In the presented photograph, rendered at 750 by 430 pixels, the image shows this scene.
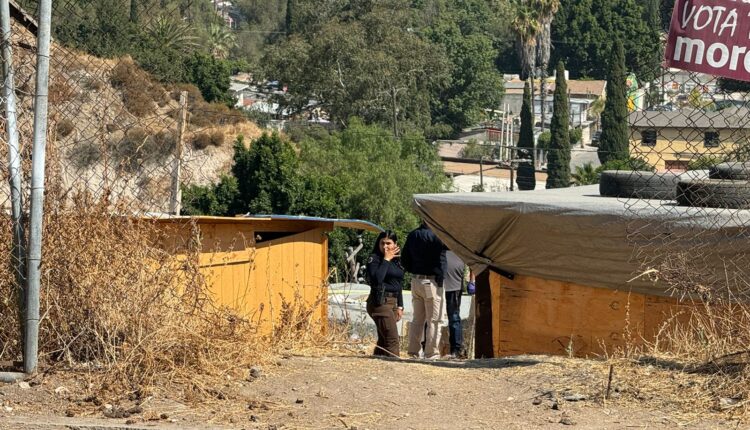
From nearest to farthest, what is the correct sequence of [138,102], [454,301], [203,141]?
[138,102] → [454,301] → [203,141]

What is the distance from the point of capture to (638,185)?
8.87m

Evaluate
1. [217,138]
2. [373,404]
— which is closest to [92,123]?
[373,404]

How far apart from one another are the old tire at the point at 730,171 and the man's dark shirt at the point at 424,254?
2511 millimetres

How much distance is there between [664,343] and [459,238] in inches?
83.2

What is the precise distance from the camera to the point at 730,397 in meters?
5.73

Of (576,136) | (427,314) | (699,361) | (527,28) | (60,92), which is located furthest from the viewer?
(527,28)

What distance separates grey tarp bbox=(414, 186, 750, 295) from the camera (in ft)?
24.5

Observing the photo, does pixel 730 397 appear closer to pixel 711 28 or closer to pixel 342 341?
pixel 711 28

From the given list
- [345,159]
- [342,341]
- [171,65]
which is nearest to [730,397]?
[342,341]

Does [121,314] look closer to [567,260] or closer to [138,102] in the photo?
[138,102]

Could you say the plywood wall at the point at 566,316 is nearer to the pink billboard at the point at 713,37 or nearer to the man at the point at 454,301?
the man at the point at 454,301

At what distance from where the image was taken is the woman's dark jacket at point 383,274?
930cm

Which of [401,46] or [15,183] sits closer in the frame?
[15,183]

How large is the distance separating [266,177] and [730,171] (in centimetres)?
3610
